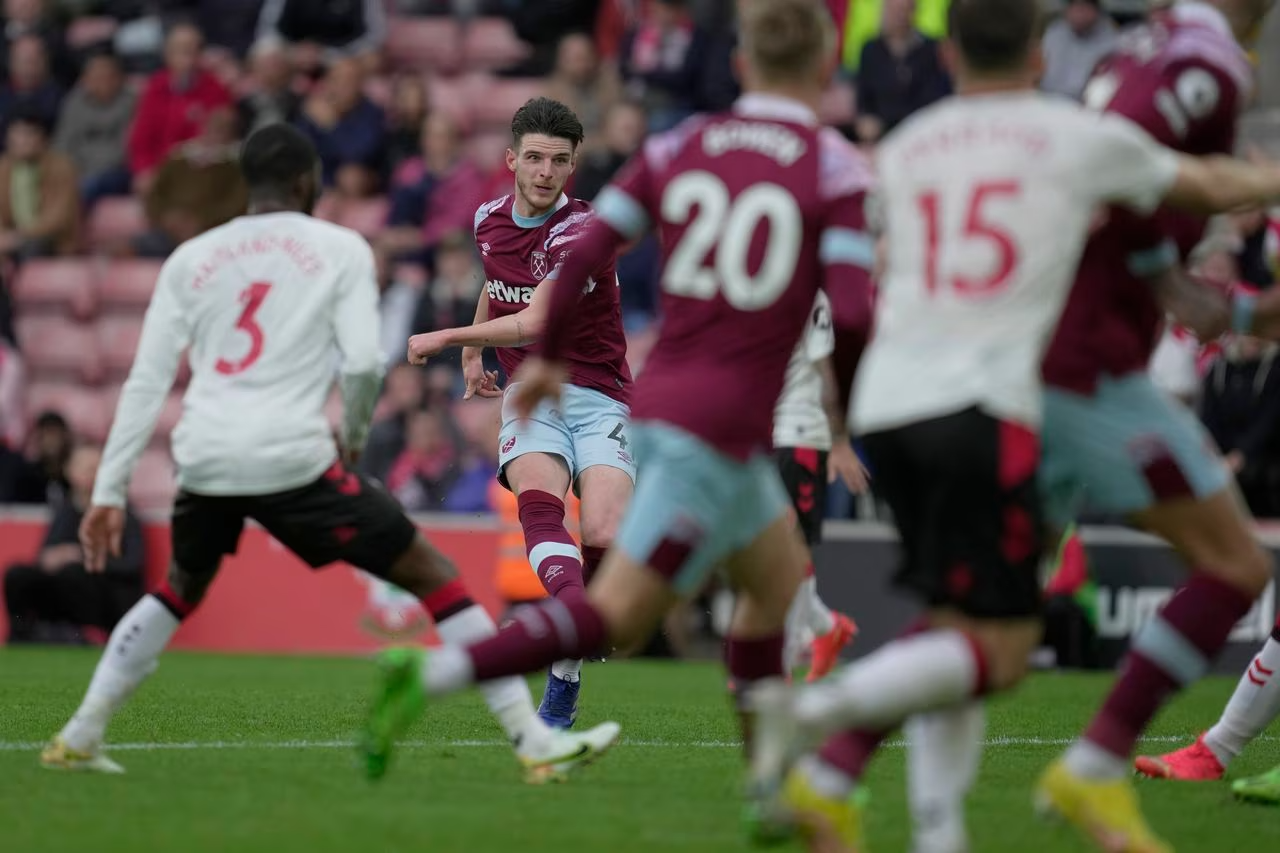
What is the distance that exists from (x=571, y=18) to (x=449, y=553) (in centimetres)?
596

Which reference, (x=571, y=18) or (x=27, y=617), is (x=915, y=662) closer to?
(x=27, y=617)

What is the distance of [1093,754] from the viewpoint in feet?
17.8

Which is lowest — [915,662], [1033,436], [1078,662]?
[1078,662]

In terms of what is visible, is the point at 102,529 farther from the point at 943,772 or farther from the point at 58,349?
the point at 58,349

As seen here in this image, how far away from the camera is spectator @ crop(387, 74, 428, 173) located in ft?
60.6

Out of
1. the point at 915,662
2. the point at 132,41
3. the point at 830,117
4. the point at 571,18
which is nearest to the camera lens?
the point at 915,662

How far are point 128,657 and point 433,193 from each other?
461 inches

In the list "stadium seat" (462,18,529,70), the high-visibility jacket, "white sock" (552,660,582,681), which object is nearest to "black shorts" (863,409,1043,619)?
"white sock" (552,660,582,681)

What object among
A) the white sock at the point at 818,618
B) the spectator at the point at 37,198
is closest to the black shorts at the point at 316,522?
the white sock at the point at 818,618

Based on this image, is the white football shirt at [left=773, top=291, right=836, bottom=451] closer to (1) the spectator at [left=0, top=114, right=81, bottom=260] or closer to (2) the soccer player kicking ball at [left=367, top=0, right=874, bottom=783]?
(2) the soccer player kicking ball at [left=367, top=0, right=874, bottom=783]

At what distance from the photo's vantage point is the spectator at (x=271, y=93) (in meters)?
19.0

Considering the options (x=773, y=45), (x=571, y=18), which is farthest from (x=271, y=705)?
(x=571, y=18)

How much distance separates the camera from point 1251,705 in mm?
7250

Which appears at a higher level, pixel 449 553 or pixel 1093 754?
pixel 1093 754
